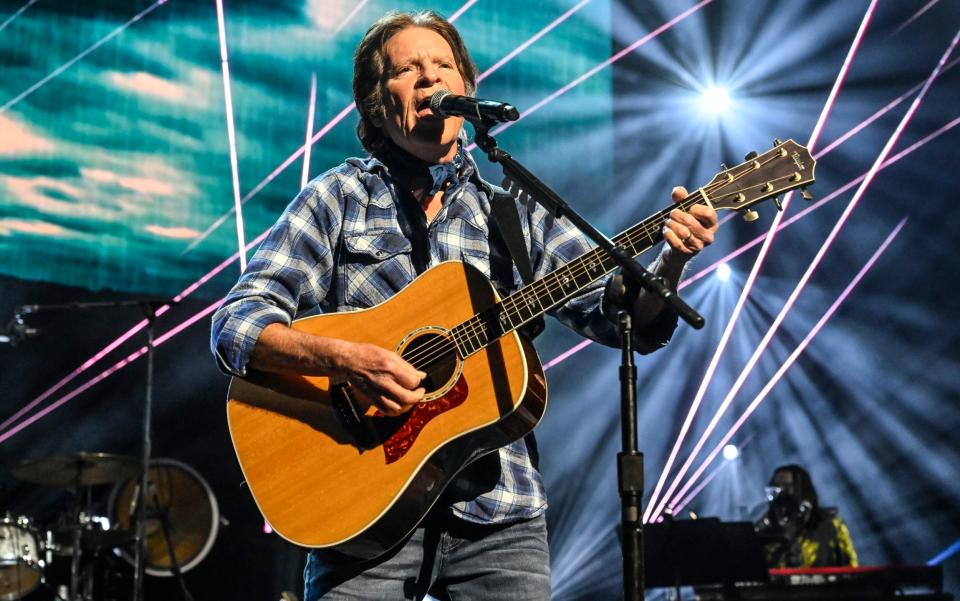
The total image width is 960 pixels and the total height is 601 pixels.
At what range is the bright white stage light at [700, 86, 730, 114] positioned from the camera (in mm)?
8750

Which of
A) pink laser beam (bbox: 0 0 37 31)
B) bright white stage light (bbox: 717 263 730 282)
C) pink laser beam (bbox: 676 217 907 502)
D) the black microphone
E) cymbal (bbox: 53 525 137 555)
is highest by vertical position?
pink laser beam (bbox: 0 0 37 31)

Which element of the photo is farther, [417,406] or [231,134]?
[231,134]

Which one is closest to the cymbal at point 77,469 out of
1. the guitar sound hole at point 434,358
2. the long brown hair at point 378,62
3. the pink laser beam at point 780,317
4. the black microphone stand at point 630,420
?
the pink laser beam at point 780,317

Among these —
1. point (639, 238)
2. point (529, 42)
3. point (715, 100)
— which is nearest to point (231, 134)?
point (529, 42)

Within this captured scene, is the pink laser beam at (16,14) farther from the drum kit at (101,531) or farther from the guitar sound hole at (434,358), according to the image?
the guitar sound hole at (434,358)

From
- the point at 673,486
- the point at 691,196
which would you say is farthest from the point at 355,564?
the point at 673,486

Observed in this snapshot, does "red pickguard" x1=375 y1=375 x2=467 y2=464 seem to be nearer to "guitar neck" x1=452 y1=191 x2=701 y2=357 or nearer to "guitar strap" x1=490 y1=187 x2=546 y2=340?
"guitar neck" x1=452 y1=191 x2=701 y2=357

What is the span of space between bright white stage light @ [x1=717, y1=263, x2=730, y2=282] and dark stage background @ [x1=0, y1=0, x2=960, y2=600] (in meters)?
0.03

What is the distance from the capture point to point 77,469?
23.3 ft

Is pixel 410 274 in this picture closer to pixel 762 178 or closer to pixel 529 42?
pixel 762 178

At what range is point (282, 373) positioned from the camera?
255 cm

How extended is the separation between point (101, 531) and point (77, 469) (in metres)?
0.52

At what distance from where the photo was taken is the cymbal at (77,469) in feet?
22.9

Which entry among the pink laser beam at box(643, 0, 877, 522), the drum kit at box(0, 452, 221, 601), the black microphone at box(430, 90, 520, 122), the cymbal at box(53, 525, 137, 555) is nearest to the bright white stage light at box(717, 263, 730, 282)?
the pink laser beam at box(643, 0, 877, 522)
